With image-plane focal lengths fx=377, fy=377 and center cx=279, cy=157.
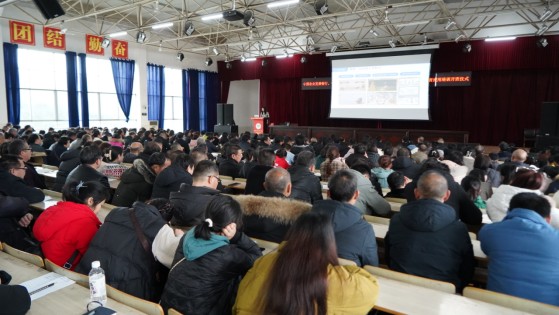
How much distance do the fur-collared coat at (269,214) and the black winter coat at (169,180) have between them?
4.70 ft

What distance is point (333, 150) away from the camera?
5559mm

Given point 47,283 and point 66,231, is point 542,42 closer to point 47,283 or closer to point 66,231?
point 66,231

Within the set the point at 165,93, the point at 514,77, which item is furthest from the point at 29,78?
the point at 514,77

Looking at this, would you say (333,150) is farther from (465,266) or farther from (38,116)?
(38,116)

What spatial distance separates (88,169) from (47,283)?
251cm

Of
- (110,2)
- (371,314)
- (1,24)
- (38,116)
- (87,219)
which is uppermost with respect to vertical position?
(110,2)

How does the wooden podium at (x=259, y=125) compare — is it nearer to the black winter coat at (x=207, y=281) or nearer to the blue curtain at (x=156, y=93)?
the blue curtain at (x=156, y=93)

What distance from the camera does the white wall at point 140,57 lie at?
12.2 meters

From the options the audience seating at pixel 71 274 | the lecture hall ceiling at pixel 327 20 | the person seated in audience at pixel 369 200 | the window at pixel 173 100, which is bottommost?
the audience seating at pixel 71 274

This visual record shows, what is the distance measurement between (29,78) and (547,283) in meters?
15.4

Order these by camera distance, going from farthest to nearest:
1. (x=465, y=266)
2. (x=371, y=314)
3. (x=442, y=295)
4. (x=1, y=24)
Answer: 1. (x=1, y=24)
2. (x=465, y=266)
3. (x=371, y=314)
4. (x=442, y=295)

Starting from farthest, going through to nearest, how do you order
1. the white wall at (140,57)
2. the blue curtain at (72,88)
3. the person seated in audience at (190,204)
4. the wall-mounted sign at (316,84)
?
1. the wall-mounted sign at (316,84)
2. the blue curtain at (72,88)
3. the white wall at (140,57)
4. the person seated in audience at (190,204)

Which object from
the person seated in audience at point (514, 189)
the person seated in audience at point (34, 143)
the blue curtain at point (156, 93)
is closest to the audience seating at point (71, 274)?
the person seated in audience at point (514, 189)

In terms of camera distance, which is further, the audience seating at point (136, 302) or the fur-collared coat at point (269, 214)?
the fur-collared coat at point (269, 214)
